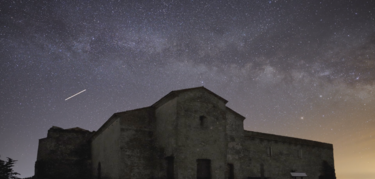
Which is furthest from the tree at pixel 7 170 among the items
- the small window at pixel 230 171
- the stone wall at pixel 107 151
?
the small window at pixel 230 171

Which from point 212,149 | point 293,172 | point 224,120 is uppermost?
point 224,120

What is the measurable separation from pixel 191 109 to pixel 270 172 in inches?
348

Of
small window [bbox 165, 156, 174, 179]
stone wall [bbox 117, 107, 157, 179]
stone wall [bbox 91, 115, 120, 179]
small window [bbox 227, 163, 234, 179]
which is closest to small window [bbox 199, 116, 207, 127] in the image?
small window [bbox 165, 156, 174, 179]

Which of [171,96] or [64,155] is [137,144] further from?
[64,155]

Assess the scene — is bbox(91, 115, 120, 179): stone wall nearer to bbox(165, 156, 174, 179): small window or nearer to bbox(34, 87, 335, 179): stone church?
bbox(34, 87, 335, 179): stone church

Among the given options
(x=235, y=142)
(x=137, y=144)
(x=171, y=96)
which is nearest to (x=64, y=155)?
(x=137, y=144)

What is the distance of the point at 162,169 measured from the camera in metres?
17.8

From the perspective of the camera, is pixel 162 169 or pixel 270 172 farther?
pixel 270 172

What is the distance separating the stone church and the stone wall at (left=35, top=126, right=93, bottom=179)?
3043 millimetres

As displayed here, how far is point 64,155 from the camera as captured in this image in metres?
26.7

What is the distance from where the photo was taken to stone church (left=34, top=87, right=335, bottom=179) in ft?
57.3

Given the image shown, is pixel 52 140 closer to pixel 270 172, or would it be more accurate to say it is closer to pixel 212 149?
pixel 212 149

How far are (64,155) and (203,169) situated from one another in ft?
50.0

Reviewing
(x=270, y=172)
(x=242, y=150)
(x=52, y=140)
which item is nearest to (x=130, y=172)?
(x=242, y=150)
